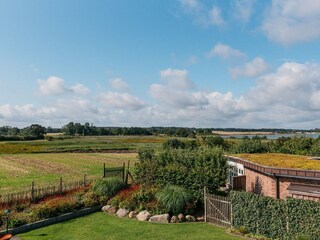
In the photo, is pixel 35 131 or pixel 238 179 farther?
pixel 35 131

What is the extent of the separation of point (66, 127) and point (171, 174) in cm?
14108

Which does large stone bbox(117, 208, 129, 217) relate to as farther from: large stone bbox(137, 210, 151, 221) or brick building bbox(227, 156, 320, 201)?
brick building bbox(227, 156, 320, 201)

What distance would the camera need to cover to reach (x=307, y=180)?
14852 millimetres

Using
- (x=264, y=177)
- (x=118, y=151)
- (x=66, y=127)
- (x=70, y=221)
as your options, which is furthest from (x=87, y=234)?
(x=66, y=127)

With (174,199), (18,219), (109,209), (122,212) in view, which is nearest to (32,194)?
(18,219)

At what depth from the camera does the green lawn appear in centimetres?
1499

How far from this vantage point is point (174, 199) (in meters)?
17.6

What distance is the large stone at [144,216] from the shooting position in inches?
694

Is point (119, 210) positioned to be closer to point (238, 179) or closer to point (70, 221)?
point (70, 221)

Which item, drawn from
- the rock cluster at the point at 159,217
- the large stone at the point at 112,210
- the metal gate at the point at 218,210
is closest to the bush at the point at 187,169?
the metal gate at the point at 218,210

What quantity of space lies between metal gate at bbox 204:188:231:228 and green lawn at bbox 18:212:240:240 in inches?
18.3

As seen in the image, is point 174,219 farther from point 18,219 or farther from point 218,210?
point 18,219

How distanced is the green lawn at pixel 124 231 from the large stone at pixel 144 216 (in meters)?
0.34

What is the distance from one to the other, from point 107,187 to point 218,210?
818cm
